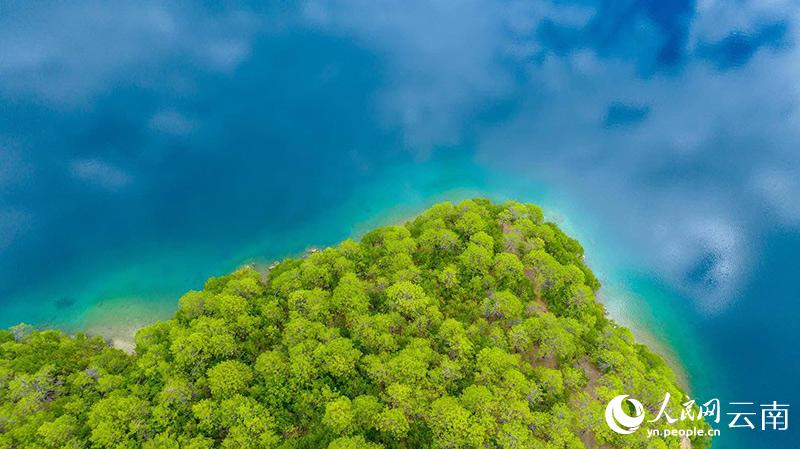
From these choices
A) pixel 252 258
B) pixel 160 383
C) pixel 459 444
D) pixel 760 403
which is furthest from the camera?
pixel 252 258

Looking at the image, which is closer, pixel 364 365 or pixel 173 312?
pixel 364 365

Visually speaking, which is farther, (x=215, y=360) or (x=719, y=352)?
(x=719, y=352)

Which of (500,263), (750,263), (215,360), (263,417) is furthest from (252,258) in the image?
(750,263)

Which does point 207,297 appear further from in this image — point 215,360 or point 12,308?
point 12,308

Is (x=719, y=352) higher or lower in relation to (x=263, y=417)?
higher

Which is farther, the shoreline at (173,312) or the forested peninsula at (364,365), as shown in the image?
the shoreline at (173,312)

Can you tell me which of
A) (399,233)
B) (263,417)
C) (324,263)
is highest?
(399,233)

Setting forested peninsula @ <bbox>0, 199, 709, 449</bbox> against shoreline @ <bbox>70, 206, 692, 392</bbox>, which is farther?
shoreline @ <bbox>70, 206, 692, 392</bbox>

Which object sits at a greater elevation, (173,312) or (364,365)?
(173,312)
